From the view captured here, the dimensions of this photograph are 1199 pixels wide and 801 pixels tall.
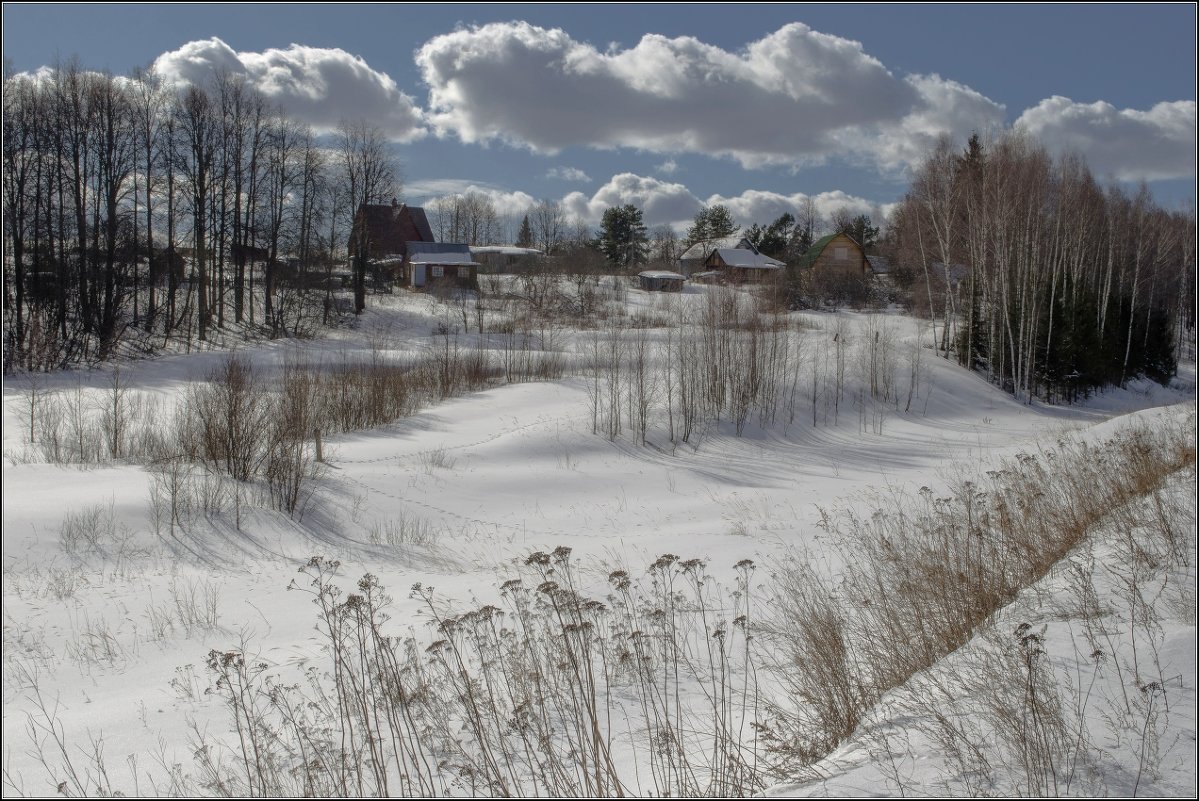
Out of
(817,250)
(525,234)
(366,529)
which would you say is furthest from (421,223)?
(366,529)

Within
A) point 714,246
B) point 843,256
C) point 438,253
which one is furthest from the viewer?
point 714,246

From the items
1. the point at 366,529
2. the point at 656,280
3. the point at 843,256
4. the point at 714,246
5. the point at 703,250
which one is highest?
the point at 714,246

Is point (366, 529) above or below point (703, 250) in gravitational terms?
below

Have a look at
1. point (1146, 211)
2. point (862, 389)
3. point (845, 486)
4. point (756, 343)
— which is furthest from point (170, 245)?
point (1146, 211)

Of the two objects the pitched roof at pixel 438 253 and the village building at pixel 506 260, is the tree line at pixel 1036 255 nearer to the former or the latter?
the village building at pixel 506 260

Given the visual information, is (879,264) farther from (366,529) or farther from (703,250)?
(366,529)

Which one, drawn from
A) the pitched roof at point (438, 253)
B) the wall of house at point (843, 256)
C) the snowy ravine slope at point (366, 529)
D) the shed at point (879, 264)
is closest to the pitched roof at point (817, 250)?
the wall of house at point (843, 256)

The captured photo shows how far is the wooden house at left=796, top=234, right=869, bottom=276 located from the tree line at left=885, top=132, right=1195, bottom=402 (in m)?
14.8

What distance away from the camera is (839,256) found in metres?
59.2

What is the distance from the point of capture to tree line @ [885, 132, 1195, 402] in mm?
33000

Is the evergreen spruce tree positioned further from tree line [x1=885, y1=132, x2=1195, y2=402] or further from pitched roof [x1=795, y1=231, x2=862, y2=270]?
tree line [x1=885, y1=132, x2=1195, y2=402]

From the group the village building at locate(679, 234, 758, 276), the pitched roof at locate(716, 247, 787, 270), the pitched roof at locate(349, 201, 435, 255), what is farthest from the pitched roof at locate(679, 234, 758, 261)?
the pitched roof at locate(349, 201, 435, 255)

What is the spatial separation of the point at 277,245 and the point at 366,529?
120 ft

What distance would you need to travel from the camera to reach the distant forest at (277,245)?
107 ft
